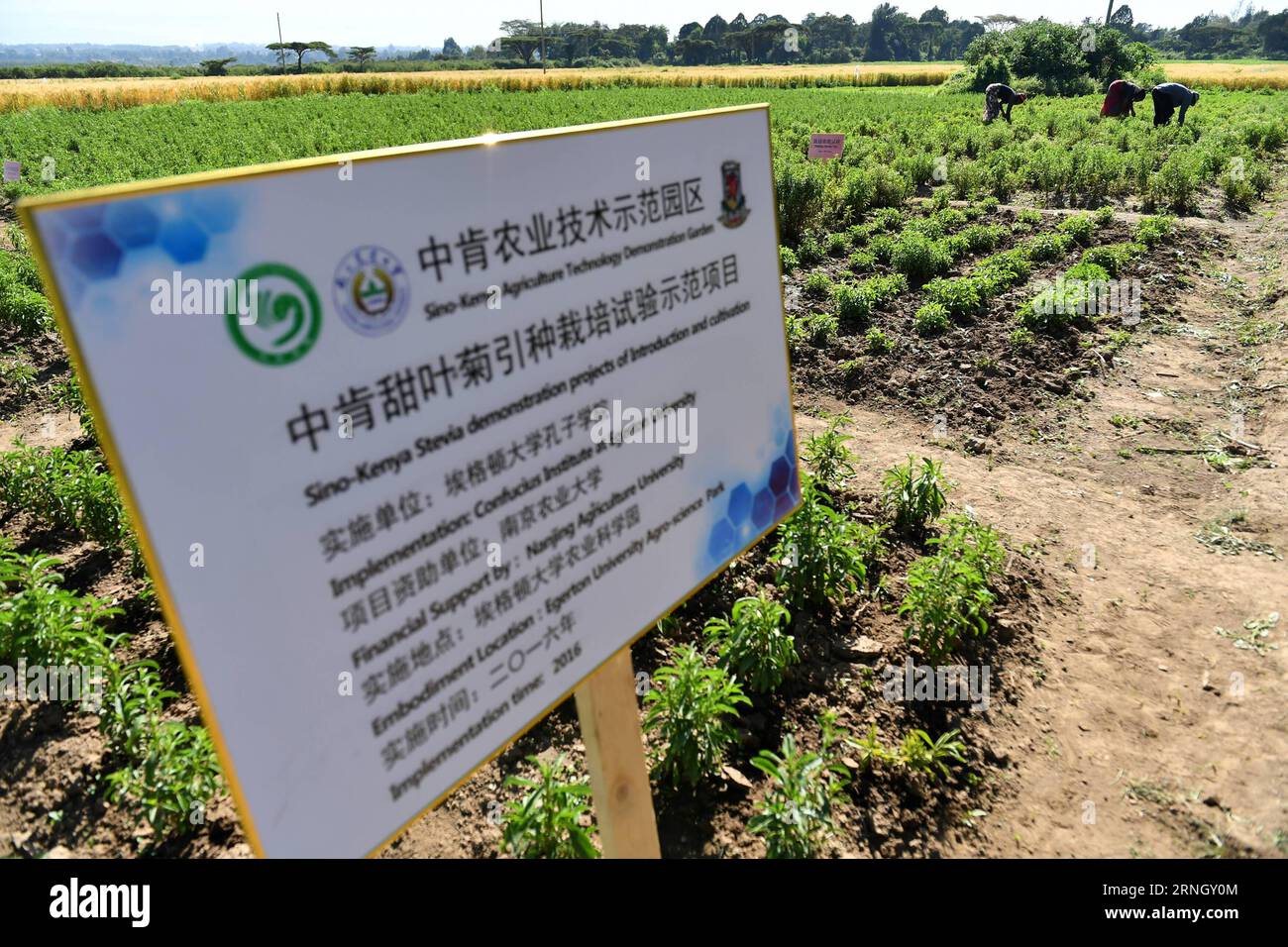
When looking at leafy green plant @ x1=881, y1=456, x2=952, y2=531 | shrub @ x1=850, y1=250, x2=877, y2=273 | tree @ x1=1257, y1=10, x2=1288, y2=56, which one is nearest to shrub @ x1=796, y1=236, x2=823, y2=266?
shrub @ x1=850, y1=250, x2=877, y2=273

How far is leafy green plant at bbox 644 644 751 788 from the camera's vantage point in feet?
11.0

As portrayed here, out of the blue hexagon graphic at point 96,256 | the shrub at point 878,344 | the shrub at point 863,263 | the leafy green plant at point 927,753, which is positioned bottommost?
the leafy green plant at point 927,753

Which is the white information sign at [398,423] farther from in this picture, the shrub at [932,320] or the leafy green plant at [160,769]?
the shrub at [932,320]

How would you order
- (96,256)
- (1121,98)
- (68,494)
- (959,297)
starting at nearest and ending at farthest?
(96,256), (68,494), (959,297), (1121,98)

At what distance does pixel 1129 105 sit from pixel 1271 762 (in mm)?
25560

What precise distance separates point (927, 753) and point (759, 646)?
35.5 inches

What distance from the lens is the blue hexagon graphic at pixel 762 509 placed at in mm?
2637

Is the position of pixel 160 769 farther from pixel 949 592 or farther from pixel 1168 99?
pixel 1168 99

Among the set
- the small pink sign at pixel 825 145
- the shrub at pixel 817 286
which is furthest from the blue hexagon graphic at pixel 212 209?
the small pink sign at pixel 825 145

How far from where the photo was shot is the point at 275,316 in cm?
135

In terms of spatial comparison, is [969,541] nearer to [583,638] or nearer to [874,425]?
[874,425]

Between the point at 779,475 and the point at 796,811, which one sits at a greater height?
the point at 779,475

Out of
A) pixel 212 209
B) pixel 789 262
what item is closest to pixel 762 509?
pixel 212 209

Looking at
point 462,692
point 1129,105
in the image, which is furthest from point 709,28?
point 462,692
